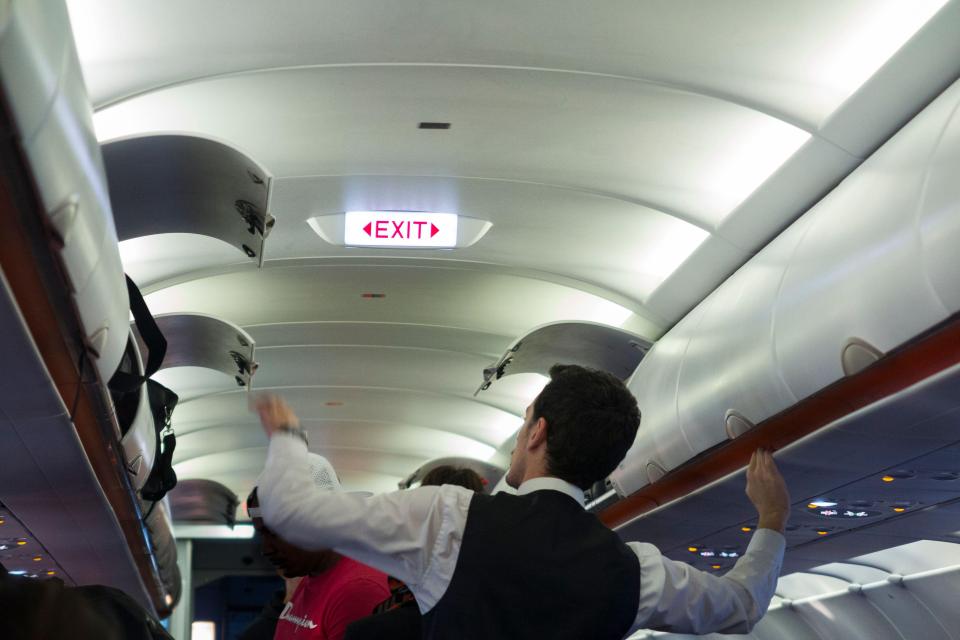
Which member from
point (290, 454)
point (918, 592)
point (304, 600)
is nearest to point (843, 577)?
point (918, 592)

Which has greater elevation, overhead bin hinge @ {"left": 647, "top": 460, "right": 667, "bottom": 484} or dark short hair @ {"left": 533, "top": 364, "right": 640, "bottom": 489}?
overhead bin hinge @ {"left": 647, "top": 460, "right": 667, "bottom": 484}

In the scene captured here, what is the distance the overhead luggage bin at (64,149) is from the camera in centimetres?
409

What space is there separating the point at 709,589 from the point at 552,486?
0.51m

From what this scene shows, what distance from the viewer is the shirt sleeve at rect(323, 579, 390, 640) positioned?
13.4ft

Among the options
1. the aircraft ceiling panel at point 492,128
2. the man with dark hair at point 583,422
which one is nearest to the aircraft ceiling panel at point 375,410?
the aircraft ceiling panel at point 492,128

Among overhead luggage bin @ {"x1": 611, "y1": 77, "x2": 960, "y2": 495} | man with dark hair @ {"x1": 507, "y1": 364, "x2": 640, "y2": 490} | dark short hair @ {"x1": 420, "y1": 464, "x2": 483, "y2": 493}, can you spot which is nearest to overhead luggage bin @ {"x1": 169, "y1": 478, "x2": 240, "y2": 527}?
overhead luggage bin @ {"x1": 611, "y1": 77, "x2": 960, "y2": 495}

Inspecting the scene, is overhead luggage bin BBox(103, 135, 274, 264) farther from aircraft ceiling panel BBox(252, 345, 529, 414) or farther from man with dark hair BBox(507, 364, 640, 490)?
aircraft ceiling panel BBox(252, 345, 529, 414)

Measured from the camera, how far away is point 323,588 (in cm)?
425

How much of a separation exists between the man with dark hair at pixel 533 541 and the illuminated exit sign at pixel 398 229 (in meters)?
8.02

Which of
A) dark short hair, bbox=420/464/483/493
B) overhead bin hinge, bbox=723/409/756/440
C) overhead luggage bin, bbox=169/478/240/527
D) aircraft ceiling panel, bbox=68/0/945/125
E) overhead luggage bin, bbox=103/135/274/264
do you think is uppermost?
overhead luggage bin, bbox=169/478/240/527

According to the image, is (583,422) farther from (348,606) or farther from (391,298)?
(391,298)

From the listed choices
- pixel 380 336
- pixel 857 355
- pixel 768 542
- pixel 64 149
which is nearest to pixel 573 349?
pixel 380 336

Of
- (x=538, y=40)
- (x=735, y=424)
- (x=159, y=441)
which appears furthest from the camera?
(x=159, y=441)

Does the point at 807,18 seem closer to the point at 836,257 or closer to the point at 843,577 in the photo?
the point at 836,257
